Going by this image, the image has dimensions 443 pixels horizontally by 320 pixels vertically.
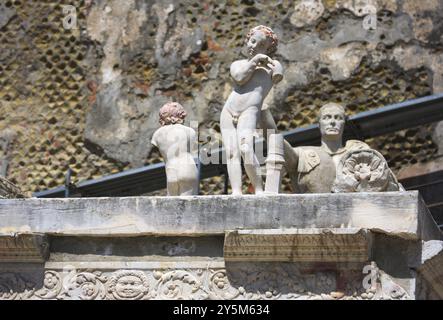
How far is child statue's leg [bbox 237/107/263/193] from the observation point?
1153 cm

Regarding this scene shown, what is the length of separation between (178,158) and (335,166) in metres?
1.42

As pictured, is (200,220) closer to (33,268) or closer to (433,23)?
(33,268)

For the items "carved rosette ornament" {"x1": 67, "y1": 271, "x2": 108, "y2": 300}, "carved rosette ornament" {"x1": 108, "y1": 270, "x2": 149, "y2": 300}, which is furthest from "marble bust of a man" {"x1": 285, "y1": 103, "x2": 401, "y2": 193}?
"carved rosette ornament" {"x1": 67, "y1": 271, "x2": 108, "y2": 300}

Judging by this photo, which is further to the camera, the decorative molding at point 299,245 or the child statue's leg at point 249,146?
the child statue's leg at point 249,146

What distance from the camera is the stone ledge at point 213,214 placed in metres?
10.9

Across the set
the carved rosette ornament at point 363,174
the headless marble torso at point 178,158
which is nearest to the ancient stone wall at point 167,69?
the headless marble torso at point 178,158

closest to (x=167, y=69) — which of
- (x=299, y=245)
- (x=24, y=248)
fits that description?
(x=24, y=248)

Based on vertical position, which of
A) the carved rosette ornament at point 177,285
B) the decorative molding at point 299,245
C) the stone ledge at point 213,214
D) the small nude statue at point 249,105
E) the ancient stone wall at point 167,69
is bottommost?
the carved rosette ornament at point 177,285

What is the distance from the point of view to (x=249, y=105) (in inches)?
460

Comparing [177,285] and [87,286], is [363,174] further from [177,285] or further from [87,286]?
[87,286]

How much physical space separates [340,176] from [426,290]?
108cm

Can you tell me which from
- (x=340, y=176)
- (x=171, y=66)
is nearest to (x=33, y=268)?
(x=340, y=176)

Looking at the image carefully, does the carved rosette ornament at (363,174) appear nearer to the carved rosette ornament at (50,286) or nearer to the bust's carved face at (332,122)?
the bust's carved face at (332,122)

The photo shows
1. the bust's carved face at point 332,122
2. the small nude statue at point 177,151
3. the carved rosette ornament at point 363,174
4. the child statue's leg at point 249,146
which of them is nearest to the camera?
the carved rosette ornament at point 363,174
